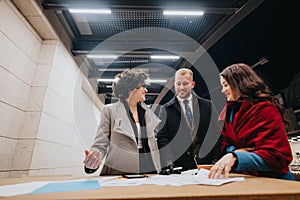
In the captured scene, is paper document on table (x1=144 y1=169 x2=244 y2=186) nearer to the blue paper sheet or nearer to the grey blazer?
the blue paper sheet

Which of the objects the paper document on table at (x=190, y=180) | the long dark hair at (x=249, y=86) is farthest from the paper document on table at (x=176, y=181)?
the long dark hair at (x=249, y=86)

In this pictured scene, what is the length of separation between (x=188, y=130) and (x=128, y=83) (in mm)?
749

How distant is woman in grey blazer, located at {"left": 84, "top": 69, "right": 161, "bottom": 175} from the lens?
1404 mm

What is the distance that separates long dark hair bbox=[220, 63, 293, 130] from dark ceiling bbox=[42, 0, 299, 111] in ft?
5.89

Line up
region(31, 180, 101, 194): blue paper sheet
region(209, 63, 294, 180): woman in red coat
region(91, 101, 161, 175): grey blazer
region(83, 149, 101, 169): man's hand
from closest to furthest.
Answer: region(31, 180, 101, 194): blue paper sheet → region(209, 63, 294, 180): woman in red coat → region(83, 149, 101, 169): man's hand → region(91, 101, 161, 175): grey blazer

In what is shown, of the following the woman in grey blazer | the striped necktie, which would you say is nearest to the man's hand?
the woman in grey blazer

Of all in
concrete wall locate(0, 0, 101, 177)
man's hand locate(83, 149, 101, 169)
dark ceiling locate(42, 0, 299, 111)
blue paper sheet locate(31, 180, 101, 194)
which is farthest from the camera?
dark ceiling locate(42, 0, 299, 111)

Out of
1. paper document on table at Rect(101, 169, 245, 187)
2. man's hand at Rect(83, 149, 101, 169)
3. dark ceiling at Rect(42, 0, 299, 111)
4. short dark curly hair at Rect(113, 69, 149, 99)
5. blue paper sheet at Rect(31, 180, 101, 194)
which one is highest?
dark ceiling at Rect(42, 0, 299, 111)

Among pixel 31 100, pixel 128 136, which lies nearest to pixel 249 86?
pixel 128 136

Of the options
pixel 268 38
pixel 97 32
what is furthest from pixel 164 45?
pixel 268 38

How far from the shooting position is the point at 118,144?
143 centimetres

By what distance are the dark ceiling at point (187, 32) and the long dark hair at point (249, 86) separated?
70.7 inches

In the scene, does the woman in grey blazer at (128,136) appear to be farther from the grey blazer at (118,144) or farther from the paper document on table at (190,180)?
the paper document on table at (190,180)

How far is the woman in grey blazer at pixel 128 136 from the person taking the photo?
1404mm
